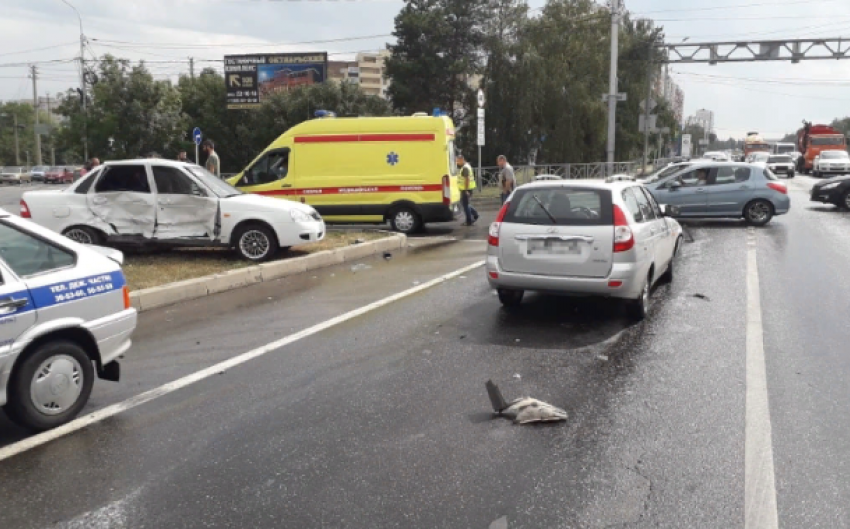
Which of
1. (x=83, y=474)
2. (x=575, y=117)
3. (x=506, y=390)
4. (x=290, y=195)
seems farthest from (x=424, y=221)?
(x=575, y=117)

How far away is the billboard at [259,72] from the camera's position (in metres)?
43.6

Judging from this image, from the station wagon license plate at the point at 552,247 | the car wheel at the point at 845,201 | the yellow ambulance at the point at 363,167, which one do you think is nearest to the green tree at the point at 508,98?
the car wheel at the point at 845,201

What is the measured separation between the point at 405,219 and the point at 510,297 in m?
8.09

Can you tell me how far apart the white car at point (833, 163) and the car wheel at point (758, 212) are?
34.6 m

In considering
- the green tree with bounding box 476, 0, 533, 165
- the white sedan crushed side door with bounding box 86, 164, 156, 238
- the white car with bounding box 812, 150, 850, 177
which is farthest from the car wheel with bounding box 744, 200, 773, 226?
the white car with bounding box 812, 150, 850, 177

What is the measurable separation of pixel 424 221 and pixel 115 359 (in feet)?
37.3

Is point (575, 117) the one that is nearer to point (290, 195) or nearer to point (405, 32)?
point (405, 32)

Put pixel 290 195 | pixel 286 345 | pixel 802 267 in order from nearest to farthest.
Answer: pixel 286 345
pixel 802 267
pixel 290 195

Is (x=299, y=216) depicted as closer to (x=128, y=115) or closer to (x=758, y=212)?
(x=758, y=212)

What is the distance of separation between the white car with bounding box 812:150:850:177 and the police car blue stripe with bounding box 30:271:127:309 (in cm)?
5078

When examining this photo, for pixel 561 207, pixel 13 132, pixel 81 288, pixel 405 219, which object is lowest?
pixel 405 219

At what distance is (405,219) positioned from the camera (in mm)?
16266

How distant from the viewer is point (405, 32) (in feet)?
152

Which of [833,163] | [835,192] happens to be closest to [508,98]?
[835,192]
